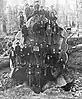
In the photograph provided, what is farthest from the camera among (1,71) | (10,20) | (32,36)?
(10,20)

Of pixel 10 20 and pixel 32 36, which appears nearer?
pixel 32 36

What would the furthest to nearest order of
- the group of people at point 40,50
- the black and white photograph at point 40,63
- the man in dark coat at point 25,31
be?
the man in dark coat at point 25,31, the group of people at point 40,50, the black and white photograph at point 40,63

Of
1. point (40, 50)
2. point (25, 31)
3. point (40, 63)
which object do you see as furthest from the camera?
point (25, 31)

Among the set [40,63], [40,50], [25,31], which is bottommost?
[40,63]

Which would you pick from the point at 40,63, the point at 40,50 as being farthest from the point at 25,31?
the point at 40,63

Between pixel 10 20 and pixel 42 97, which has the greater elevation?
pixel 10 20

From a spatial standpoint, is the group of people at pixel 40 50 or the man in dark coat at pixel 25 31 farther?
the man in dark coat at pixel 25 31

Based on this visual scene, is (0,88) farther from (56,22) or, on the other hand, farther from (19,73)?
(56,22)

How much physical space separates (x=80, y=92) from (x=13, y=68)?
4.73m

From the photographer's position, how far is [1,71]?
13477mm

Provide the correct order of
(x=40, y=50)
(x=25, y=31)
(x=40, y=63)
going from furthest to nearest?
(x=25, y=31), (x=40, y=63), (x=40, y=50)

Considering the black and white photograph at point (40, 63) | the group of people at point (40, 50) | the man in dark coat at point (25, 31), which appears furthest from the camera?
the man in dark coat at point (25, 31)

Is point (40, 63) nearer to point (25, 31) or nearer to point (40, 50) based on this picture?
point (40, 50)

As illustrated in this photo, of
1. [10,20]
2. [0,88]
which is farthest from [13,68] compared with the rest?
[10,20]
